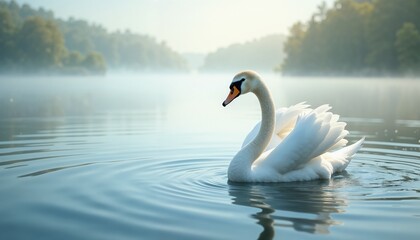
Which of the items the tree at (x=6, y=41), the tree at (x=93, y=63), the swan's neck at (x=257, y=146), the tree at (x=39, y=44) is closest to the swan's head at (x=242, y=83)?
the swan's neck at (x=257, y=146)

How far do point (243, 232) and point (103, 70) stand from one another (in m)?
144

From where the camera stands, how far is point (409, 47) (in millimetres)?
87688

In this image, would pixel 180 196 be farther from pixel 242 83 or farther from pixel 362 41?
pixel 362 41

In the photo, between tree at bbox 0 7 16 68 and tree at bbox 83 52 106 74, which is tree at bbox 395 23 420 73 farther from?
tree at bbox 0 7 16 68

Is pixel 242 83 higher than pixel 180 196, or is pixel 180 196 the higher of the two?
pixel 242 83

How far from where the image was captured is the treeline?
89.0 m

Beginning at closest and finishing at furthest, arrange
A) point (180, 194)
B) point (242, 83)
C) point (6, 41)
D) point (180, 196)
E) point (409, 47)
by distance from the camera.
Result: point (180, 196), point (180, 194), point (242, 83), point (409, 47), point (6, 41)

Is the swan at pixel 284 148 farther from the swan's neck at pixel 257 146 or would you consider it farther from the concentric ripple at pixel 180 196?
the concentric ripple at pixel 180 196

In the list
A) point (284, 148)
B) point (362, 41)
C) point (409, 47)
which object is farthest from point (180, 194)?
point (362, 41)

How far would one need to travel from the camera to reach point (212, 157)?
1013 cm

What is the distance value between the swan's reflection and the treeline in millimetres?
85818

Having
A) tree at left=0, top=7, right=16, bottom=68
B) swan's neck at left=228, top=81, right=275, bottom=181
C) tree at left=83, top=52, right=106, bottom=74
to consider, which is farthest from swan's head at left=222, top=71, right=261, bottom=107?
tree at left=83, top=52, right=106, bottom=74

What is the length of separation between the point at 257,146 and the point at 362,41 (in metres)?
107

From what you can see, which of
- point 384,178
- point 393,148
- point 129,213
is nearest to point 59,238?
point 129,213
